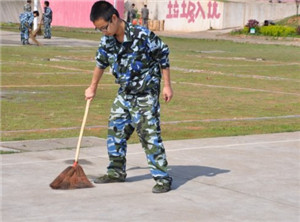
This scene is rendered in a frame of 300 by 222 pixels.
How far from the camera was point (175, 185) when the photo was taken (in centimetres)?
838

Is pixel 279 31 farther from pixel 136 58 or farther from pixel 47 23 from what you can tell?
pixel 136 58

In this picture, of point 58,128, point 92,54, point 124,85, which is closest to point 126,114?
point 124,85

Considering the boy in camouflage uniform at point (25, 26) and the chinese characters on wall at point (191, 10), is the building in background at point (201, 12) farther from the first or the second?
the boy in camouflage uniform at point (25, 26)

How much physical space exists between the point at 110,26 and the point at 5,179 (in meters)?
1.74

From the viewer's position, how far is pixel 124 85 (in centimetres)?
816

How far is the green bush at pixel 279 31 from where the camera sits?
47906 millimetres

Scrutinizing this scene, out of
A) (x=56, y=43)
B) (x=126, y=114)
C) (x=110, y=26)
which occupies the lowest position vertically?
(x=56, y=43)

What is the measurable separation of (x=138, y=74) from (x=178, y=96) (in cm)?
916

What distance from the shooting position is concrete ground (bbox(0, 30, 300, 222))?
23.4 ft

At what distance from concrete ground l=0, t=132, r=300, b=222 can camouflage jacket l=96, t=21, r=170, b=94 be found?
0.96 m

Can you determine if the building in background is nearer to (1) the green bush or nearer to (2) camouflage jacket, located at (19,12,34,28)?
(1) the green bush

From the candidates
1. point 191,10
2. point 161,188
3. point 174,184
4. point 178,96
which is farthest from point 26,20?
point 161,188

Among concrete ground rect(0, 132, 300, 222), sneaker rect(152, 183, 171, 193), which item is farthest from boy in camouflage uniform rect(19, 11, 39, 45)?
sneaker rect(152, 183, 171, 193)

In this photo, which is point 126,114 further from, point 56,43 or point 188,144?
point 56,43
